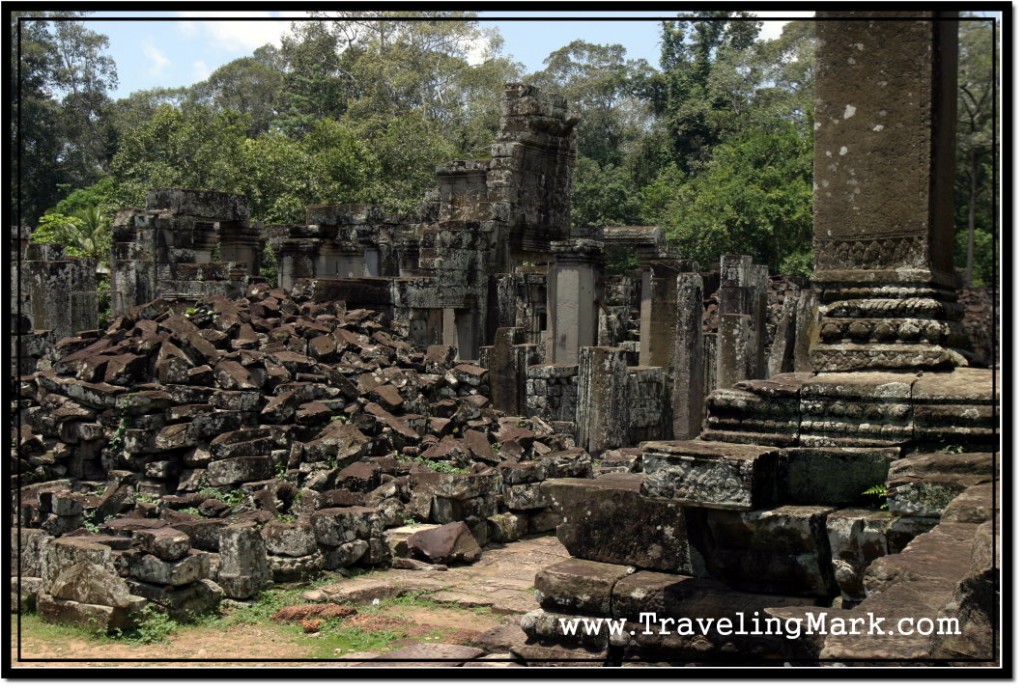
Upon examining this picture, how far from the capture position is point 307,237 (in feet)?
71.7

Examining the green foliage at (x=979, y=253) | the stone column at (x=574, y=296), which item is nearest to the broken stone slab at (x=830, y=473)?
the stone column at (x=574, y=296)

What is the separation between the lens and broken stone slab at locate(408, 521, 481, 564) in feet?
29.2

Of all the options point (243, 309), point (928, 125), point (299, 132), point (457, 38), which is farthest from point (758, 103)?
point (928, 125)

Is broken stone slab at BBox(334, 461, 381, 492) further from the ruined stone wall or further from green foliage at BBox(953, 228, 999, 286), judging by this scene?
green foliage at BBox(953, 228, 999, 286)

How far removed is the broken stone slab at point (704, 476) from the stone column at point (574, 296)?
1092 centimetres

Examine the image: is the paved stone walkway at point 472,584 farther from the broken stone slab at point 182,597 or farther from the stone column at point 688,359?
the stone column at point 688,359

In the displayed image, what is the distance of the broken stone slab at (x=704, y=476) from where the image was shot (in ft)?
15.2

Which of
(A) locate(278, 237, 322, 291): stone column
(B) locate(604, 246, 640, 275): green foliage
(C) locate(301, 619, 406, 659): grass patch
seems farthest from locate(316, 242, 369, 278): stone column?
(C) locate(301, 619, 406, 659): grass patch

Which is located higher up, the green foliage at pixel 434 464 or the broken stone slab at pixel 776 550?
the broken stone slab at pixel 776 550

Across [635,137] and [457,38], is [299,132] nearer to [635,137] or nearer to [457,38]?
[457,38]

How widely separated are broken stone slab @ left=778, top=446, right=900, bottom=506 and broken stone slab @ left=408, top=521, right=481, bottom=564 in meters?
4.32

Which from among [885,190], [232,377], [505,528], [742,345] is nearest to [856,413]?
[885,190]

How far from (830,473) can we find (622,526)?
3.06ft

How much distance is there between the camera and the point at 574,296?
15.7 metres
